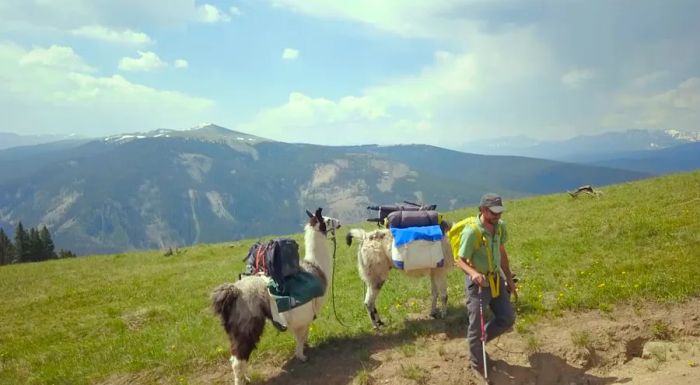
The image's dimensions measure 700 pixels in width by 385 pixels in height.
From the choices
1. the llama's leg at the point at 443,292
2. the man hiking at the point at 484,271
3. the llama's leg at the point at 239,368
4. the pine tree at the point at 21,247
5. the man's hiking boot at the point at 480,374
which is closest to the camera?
the man hiking at the point at 484,271

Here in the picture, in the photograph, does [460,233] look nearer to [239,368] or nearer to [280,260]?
[280,260]

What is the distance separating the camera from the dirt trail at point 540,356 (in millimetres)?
8289

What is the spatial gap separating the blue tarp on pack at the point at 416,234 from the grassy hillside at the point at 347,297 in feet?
6.47

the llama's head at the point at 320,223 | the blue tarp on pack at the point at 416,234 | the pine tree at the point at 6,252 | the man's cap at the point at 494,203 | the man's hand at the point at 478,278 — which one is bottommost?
the pine tree at the point at 6,252

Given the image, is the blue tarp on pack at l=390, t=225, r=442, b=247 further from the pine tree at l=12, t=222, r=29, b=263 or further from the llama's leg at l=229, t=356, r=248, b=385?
the pine tree at l=12, t=222, r=29, b=263

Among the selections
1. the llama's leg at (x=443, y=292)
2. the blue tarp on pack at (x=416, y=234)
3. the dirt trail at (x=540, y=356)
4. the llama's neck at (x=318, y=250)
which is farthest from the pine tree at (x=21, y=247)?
the llama's leg at (x=443, y=292)

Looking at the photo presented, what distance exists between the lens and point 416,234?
1078 centimetres

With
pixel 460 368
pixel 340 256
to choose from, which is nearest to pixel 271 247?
pixel 460 368

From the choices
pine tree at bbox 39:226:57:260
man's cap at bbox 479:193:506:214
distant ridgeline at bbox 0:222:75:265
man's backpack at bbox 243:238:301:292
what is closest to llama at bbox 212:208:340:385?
man's backpack at bbox 243:238:301:292

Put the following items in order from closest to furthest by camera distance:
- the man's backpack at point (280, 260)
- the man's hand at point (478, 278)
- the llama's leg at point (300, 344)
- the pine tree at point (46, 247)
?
1. the man's hand at point (478, 278)
2. the man's backpack at point (280, 260)
3. the llama's leg at point (300, 344)
4. the pine tree at point (46, 247)

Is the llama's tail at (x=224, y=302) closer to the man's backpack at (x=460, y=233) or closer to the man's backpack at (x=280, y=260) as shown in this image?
the man's backpack at (x=280, y=260)

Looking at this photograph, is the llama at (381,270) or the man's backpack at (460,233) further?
the llama at (381,270)

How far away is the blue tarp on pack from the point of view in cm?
1075

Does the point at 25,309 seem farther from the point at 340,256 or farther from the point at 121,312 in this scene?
the point at 340,256
